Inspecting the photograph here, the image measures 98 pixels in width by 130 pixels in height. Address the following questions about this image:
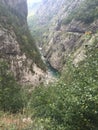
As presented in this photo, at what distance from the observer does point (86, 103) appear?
21594 mm

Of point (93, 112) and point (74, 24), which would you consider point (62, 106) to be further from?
point (74, 24)

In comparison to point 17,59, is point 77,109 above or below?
above

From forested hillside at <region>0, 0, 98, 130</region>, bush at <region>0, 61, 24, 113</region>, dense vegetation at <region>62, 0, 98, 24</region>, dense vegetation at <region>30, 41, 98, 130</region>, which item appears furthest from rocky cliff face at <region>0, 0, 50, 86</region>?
dense vegetation at <region>30, 41, 98, 130</region>

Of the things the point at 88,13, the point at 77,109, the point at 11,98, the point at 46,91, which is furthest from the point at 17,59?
the point at 77,109

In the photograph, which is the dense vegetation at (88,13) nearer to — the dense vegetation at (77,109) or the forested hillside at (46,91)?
the forested hillside at (46,91)

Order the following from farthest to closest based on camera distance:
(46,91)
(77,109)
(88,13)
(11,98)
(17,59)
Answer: (88,13)
(17,59)
(11,98)
(46,91)
(77,109)

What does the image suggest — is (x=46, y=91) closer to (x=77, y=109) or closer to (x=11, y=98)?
(x=11, y=98)

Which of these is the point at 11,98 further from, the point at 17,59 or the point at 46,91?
the point at 17,59

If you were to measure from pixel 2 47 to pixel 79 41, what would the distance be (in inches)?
1722

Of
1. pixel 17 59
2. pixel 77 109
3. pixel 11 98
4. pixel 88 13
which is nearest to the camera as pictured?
pixel 77 109

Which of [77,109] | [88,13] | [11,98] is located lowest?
[11,98]

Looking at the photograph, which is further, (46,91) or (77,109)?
(46,91)

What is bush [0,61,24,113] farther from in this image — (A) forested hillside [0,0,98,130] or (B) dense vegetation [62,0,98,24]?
(B) dense vegetation [62,0,98,24]

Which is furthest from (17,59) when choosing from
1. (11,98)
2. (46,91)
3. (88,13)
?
(46,91)
